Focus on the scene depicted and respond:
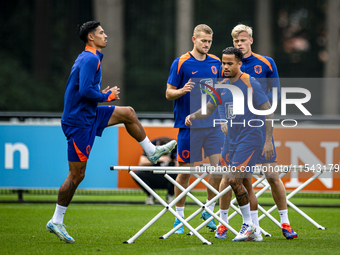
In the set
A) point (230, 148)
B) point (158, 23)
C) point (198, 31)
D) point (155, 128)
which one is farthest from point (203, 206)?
point (158, 23)

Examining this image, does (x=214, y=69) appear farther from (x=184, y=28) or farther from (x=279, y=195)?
(x=184, y=28)

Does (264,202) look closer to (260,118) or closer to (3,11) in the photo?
(260,118)

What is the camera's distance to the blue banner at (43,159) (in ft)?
27.1

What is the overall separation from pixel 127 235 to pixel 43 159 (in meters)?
3.27

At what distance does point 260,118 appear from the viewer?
16.3ft

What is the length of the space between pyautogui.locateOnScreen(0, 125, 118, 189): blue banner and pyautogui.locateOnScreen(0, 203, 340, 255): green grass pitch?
1.40 ft

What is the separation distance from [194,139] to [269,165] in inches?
40.6

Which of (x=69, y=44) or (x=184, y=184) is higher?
(x=69, y=44)

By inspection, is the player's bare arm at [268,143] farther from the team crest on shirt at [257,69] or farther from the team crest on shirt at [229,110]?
the team crest on shirt at [257,69]

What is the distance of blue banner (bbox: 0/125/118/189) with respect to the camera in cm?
826

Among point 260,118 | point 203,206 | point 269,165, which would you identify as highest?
point 260,118

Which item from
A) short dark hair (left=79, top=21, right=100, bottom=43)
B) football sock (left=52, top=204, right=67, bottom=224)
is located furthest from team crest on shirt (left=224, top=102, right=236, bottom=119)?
football sock (left=52, top=204, right=67, bottom=224)

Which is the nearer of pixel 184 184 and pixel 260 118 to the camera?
pixel 260 118

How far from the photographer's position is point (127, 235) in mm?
5535
